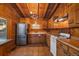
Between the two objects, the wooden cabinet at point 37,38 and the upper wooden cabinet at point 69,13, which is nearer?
the upper wooden cabinet at point 69,13

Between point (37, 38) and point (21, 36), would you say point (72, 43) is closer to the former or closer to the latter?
point (37, 38)

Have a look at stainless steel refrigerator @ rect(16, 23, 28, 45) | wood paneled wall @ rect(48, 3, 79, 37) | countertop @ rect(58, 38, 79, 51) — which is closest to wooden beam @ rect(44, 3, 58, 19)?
wood paneled wall @ rect(48, 3, 79, 37)

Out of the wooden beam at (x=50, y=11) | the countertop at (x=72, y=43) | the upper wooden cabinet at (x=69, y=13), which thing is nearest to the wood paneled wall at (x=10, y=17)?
the wooden beam at (x=50, y=11)

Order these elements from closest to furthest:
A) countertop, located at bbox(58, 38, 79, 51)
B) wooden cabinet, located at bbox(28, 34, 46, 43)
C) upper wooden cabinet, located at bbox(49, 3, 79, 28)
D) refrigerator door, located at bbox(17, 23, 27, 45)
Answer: countertop, located at bbox(58, 38, 79, 51)
upper wooden cabinet, located at bbox(49, 3, 79, 28)
wooden cabinet, located at bbox(28, 34, 46, 43)
refrigerator door, located at bbox(17, 23, 27, 45)

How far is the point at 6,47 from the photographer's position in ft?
9.99

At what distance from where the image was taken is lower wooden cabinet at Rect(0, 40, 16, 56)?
279 centimetres

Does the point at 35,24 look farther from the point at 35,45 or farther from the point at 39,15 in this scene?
the point at 35,45

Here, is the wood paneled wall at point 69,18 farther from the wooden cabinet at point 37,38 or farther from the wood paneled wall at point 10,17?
the wood paneled wall at point 10,17

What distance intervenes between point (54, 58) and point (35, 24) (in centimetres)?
123

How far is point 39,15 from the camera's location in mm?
3045

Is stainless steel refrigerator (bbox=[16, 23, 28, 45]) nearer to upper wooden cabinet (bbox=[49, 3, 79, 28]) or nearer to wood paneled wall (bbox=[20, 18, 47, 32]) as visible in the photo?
wood paneled wall (bbox=[20, 18, 47, 32])

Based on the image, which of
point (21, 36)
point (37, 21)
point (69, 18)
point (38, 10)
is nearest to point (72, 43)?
point (69, 18)

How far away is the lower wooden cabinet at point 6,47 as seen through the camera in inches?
110

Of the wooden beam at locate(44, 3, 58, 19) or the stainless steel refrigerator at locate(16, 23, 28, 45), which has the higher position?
the wooden beam at locate(44, 3, 58, 19)
